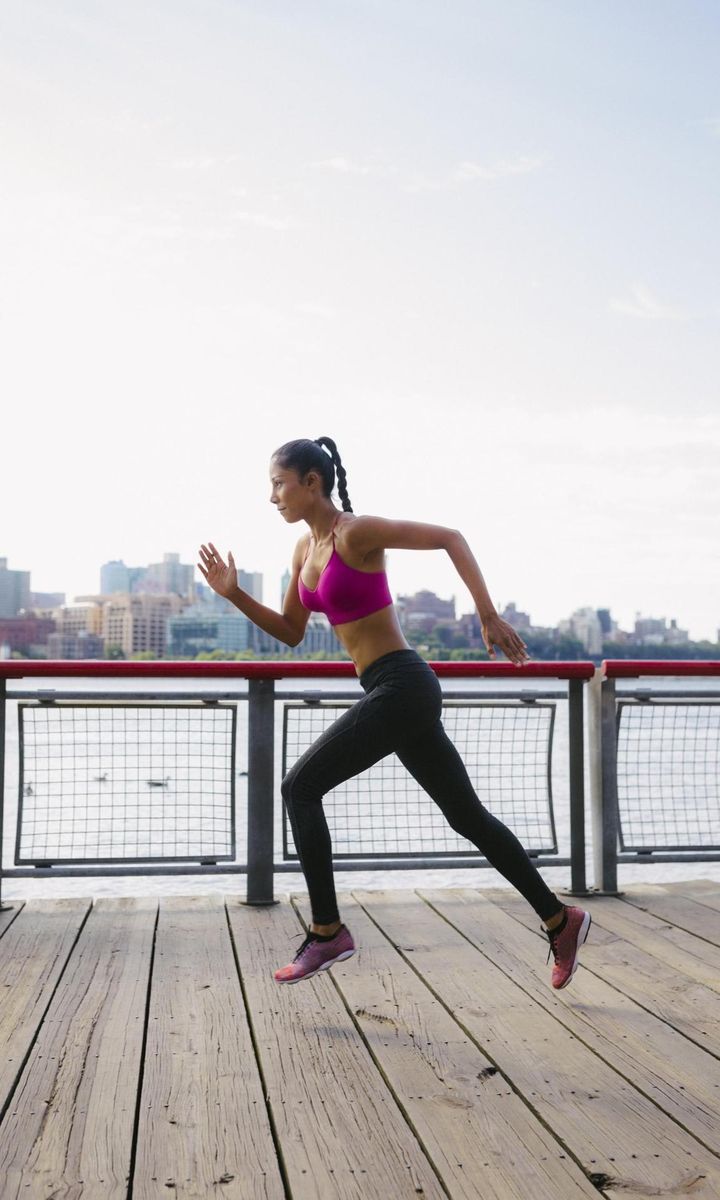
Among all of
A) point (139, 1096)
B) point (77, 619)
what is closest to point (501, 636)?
point (139, 1096)

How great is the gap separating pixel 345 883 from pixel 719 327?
4757cm

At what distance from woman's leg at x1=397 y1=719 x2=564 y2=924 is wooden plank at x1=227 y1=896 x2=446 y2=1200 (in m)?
0.67

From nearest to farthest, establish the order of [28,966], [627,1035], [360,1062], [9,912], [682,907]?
[360,1062], [627,1035], [28,966], [9,912], [682,907]

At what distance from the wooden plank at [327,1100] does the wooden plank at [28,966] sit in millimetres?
637

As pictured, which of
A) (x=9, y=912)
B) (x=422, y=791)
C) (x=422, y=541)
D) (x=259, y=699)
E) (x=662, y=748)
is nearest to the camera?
(x=422, y=541)

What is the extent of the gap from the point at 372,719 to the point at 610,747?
2251 mm

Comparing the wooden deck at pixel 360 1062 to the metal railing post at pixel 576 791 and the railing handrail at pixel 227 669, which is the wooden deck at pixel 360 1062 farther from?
the railing handrail at pixel 227 669

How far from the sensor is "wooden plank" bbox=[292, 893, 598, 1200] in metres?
2.33

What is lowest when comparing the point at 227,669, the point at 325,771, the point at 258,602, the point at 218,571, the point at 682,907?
the point at 682,907

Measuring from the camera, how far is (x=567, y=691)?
5430 millimetres

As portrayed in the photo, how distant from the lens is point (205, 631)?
2351 inches

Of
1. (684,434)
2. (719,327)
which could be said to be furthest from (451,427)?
(719,327)

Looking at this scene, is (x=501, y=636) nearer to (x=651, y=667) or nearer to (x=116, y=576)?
(x=651, y=667)

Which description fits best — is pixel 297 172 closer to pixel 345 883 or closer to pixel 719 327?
pixel 719 327
